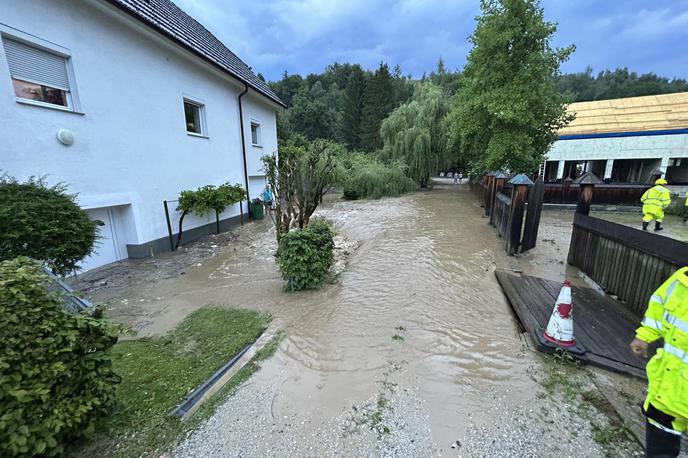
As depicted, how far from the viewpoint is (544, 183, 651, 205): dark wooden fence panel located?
13.1 meters

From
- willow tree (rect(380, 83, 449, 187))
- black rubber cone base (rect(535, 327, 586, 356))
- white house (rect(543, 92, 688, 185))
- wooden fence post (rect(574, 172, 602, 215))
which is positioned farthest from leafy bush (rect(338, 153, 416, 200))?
black rubber cone base (rect(535, 327, 586, 356))

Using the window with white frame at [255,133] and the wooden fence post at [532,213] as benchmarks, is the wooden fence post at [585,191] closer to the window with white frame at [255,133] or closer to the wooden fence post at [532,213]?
the wooden fence post at [532,213]

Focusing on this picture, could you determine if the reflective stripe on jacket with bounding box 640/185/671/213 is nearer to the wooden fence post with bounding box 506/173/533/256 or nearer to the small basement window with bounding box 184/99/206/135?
the wooden fence post with bounding box 506/173/533/256

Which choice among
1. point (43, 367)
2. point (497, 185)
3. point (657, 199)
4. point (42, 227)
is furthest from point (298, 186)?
point (657, 199)

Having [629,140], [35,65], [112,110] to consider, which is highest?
[35,65]

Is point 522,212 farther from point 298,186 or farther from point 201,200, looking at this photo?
point 201,200

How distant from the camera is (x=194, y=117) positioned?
9117 millimetres

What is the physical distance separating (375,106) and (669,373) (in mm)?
43148

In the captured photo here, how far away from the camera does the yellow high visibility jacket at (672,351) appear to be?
5.54 ft

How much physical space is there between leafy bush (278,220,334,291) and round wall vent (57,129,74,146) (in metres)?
4.47

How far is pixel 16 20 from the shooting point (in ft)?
15.3

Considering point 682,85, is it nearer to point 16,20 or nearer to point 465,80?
point 465,80

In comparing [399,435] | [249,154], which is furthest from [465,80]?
[399,435]

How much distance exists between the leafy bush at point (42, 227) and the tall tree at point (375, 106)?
126 ft
